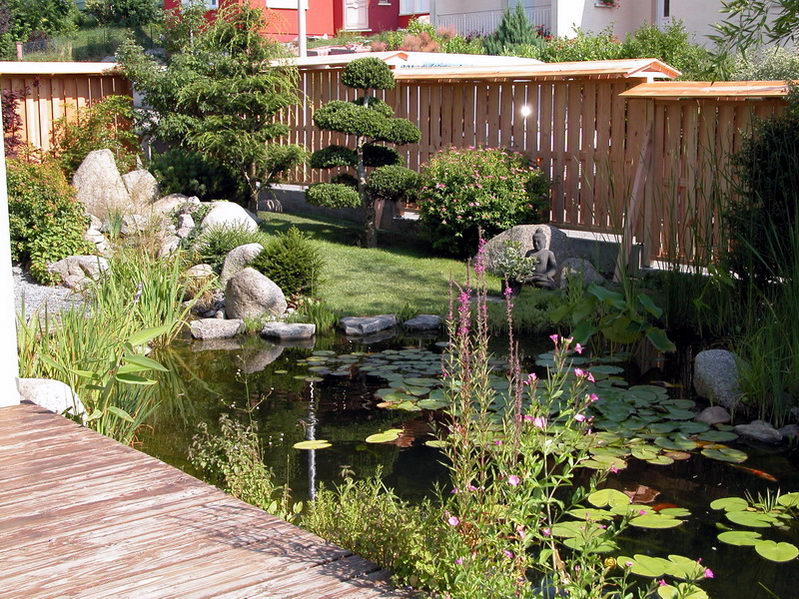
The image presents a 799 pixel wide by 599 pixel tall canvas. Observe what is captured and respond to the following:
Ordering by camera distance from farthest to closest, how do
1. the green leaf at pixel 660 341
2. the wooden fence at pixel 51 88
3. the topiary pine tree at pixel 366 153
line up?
the wooden fence at pixel 51 88
the topiary pine tree at pixel 366 153
the green leaf at pixel 660 341

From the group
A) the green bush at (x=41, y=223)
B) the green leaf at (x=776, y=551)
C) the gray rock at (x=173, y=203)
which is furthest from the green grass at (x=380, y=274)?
the green leaf at (x=776, y=551)

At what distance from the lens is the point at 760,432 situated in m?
6.00

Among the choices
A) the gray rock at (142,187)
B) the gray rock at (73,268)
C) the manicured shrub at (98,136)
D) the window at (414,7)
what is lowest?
the gray rock at (73,268)

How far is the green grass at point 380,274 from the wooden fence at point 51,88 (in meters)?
4.18

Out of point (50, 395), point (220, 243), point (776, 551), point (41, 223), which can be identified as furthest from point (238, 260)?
point (776, 551)

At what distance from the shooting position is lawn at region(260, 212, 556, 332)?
9.26 m

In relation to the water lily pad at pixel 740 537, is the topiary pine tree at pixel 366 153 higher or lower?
higher

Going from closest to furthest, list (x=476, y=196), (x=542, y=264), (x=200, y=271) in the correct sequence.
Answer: (x=200, y=271), (x=542, y=264), (x=476, y=196)

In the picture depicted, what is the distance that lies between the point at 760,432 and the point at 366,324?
3.80 m

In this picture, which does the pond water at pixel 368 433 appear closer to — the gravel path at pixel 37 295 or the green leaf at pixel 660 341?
the green leaf at pixel 660 341

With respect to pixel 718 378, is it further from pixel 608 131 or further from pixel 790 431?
pixel 608 131

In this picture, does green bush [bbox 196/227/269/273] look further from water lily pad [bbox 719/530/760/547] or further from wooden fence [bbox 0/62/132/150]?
water lily pad [bbox 719/530/760/547]

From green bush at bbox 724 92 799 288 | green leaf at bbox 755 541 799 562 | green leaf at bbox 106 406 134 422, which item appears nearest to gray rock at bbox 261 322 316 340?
green leaf at bbox 106 406 134 422

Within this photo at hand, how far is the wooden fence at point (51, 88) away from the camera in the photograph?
14.5m
